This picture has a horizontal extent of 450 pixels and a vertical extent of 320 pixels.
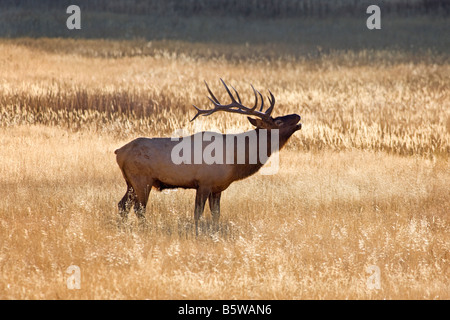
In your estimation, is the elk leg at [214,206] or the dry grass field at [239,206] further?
the elk leg at [214,206]

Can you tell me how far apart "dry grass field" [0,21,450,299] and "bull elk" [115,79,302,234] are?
340 millimetres

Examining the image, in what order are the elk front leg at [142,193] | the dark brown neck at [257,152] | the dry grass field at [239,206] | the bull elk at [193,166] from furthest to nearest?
the dark brown neck at [257,152] → the elk front leg at [142,193] → the bull elk at [193,166] → the dry grass field at [239,206]

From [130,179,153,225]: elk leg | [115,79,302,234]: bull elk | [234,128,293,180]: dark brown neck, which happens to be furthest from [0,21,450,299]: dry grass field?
[234,128,293,180]: dark brown neck

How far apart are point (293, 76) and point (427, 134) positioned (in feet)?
40.7

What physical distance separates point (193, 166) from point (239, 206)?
4.96 ft

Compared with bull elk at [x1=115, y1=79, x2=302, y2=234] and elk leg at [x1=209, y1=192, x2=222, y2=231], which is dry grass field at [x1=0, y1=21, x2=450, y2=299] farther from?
bull elk at [x1=115, y1=79, x2=302, y2=234]

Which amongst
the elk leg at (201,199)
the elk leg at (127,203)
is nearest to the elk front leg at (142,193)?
the elk leg at (127,203)

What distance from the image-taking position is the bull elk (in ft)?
27.8

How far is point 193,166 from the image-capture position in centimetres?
845

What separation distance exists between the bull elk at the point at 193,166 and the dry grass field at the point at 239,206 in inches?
13.4

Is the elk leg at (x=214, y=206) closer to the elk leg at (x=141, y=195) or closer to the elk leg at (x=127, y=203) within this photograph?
the elk leg at (x=141, y=195)

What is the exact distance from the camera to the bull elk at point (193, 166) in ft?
27.8

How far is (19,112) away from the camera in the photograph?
17797 mm

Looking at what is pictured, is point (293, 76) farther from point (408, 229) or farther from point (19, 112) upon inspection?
point (408, 229)
